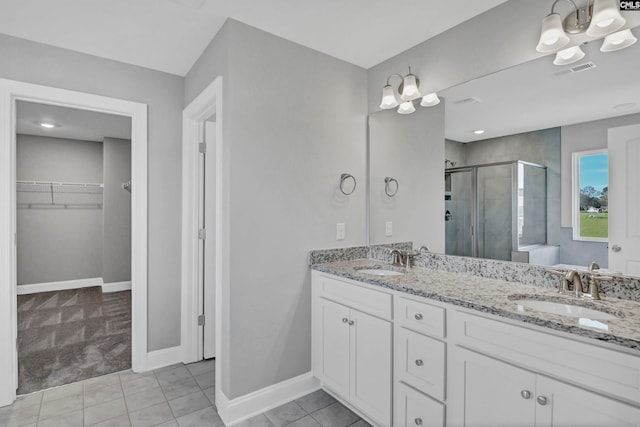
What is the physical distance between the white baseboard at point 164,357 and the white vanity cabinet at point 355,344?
49.3 inches

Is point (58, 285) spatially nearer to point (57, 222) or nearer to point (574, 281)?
point (57, 222)

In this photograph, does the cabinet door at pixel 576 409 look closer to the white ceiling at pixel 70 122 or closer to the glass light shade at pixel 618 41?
the glass light shade at pixel 618 41

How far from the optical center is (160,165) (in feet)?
9.08

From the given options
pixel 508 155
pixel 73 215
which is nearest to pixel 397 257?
pixel 508 155

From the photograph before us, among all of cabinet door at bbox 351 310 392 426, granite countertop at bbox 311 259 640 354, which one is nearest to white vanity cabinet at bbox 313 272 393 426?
cabinet door at bbox 351 310 392 426

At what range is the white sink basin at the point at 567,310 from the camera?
53.5 inches

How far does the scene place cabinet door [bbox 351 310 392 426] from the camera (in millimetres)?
1797

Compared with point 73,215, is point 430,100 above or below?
above

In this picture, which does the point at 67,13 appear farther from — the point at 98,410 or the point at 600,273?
the point at 600,273

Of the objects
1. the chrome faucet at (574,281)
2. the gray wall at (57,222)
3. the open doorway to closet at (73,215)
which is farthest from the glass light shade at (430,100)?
the gray wall at (57,222)

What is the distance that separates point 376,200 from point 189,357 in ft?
6.50

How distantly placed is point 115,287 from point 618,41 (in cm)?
615

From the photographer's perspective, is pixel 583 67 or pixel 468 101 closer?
pixel 583 67

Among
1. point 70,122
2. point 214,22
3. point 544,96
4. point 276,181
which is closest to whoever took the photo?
point 544,96
